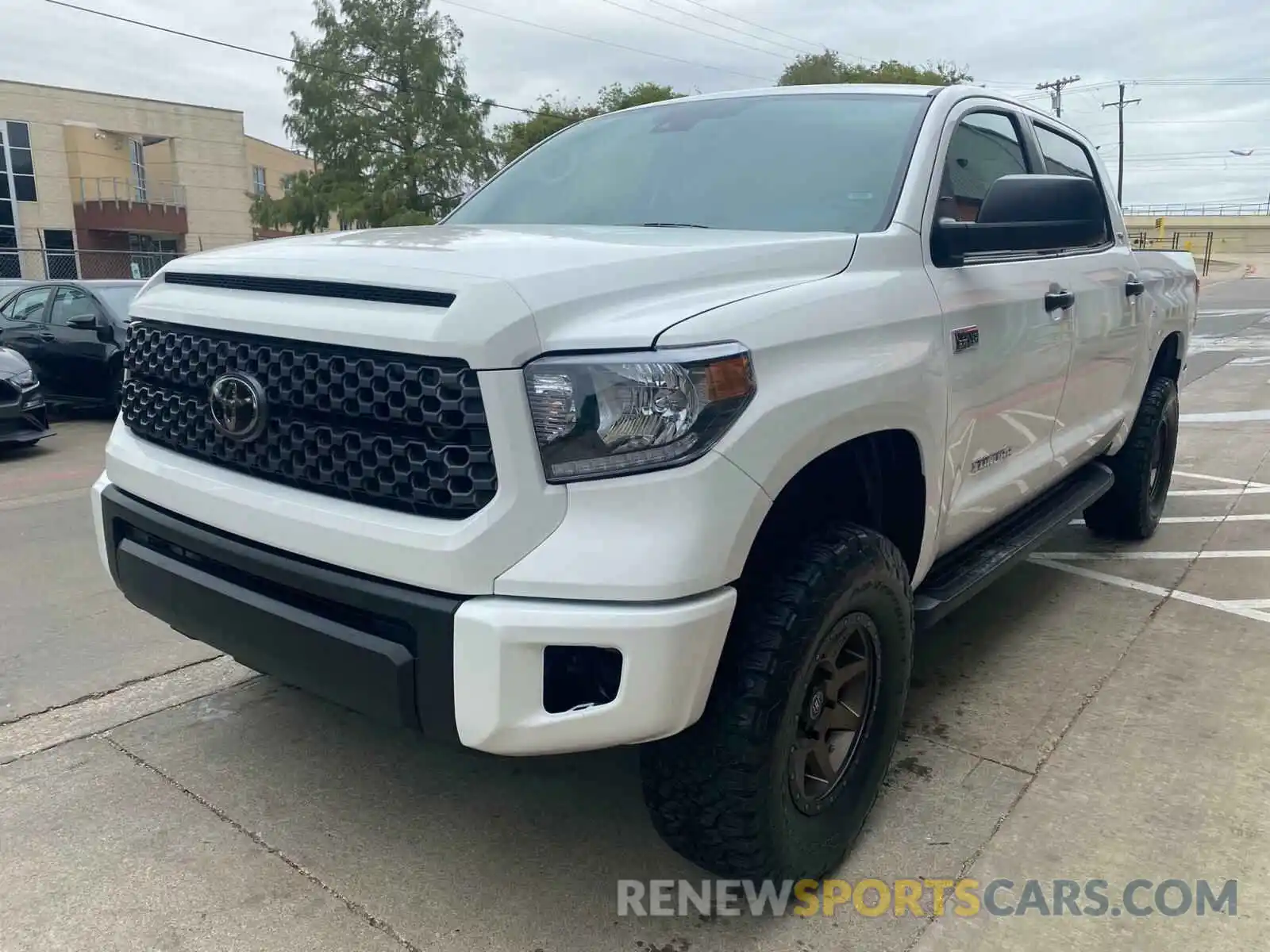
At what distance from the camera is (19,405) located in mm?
8039

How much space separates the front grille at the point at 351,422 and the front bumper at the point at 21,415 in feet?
21.6

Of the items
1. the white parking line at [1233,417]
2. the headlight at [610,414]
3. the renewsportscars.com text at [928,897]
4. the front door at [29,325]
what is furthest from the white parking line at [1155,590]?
the front door at [29,325]

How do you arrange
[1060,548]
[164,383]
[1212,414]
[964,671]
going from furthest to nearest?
1. [1212,414]
2. [1060,548]
3. [964,671]
4. [164,383]

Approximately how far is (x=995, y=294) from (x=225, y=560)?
7.15 feet

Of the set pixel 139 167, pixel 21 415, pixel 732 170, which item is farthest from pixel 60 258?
pixel 732 170

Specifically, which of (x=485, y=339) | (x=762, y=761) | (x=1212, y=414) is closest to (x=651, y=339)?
(x=485, y=339)

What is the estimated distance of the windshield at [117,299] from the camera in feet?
32.4

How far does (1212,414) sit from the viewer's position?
9.40 m

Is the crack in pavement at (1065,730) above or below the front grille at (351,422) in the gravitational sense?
below

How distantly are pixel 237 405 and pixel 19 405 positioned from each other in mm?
6939

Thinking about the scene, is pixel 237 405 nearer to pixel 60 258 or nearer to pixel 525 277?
pixel 525 277

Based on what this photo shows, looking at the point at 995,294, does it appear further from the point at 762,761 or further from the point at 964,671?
the point at 762,761

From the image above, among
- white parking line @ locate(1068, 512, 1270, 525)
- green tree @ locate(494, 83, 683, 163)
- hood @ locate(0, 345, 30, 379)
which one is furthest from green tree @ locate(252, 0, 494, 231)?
white parking line @ locate(1068, 512, 1270, 525)

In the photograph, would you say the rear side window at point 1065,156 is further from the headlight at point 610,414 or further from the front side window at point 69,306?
the front side window at point 69,306
